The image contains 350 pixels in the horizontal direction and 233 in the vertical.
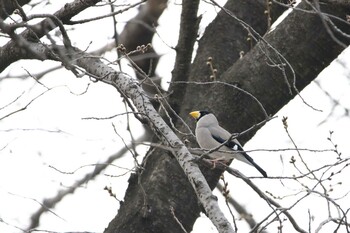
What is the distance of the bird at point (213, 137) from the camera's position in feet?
15.0

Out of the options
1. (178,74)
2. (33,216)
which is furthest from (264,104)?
(33,216)

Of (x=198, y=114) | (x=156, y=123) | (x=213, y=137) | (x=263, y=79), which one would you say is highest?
(x=213, y=137)

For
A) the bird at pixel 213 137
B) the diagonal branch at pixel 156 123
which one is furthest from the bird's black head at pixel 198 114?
the diagonal branch at pixel 156 123

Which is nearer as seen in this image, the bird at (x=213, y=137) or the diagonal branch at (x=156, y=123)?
the diagonal branch at (x=156, y=123)

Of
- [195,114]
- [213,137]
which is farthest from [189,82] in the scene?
[213,137]

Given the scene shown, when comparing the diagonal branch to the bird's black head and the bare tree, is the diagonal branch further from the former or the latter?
the bird's black head

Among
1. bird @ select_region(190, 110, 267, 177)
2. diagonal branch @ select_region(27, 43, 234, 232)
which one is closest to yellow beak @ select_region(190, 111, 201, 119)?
bird @ select_region(190, 110, 267, 177)

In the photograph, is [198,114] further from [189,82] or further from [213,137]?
[213,137]

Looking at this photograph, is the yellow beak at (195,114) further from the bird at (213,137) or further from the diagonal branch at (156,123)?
the diagonal branch at (156,123)

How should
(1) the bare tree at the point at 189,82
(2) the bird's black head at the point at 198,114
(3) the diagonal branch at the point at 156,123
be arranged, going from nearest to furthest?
(3) the diagonal branch at the point at 156,123
(1) the bare tree at the point at 189,82
(2) the bird's black head at the point at 198,114

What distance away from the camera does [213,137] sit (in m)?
5.48

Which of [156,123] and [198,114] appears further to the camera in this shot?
[198,114]

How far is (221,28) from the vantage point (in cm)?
521

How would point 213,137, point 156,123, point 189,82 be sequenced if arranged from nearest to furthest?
1. point 156,123
2. point 189,82
3. point 213,137
